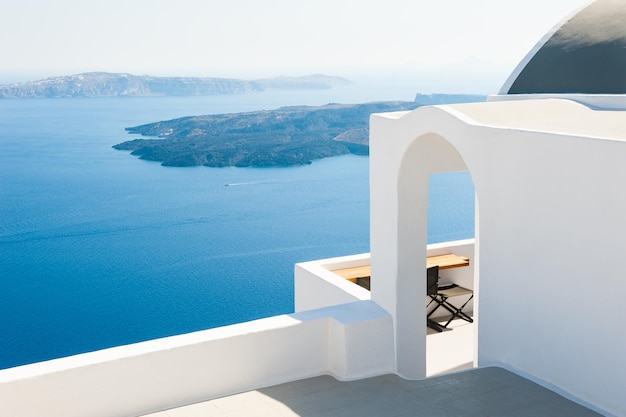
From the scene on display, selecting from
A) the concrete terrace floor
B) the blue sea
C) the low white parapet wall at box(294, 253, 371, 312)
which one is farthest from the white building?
the blue sea

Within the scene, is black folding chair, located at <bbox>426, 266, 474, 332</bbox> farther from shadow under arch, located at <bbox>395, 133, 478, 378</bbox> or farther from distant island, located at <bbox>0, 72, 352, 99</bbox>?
distant island, located at <bbox>0, 72, 352, 99</bbox>

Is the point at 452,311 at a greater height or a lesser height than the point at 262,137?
greater

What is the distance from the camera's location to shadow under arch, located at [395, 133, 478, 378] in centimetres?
695

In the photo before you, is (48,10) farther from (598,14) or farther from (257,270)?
(598,14)

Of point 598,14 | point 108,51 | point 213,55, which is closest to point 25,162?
point 108,51

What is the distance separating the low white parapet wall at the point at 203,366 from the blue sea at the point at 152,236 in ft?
114

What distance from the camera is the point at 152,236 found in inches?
2165

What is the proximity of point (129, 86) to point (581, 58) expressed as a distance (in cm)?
12751

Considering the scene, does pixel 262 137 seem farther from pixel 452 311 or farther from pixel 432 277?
pixel 432 277

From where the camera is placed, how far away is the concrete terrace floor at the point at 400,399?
5.04 metres

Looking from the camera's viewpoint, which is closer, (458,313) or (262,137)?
(458,313)

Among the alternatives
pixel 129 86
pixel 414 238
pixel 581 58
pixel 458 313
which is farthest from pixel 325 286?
pixel 129 86

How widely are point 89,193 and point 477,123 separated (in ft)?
214

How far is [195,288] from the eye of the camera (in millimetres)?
45781
